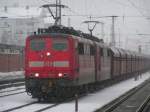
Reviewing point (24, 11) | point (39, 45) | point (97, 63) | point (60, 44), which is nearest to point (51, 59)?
point (60, 44)

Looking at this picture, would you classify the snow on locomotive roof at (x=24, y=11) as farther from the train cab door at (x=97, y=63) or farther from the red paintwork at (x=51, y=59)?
the red paintwork at (x=51, y=59)

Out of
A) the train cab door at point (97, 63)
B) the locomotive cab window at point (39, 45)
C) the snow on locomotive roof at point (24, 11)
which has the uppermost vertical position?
the snow on locomotive roof at point (24, 11)

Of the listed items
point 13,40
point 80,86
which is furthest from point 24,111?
point 13,40

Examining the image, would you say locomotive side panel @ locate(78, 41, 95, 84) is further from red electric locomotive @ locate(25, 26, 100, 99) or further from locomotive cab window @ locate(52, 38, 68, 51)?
locomotive cab window @ locate(52, 38, 68, 51)

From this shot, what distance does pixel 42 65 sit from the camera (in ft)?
75.6

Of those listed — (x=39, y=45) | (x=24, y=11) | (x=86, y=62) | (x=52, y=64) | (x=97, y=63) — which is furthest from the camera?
(x=24, y=11)

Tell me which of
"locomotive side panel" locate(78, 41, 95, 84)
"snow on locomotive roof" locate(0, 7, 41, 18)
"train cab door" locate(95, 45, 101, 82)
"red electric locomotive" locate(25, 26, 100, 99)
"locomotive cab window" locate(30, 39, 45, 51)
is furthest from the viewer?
"snow on locomotive roof" locate(0, 7, 41, 18)

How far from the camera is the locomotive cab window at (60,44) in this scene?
23.2 m

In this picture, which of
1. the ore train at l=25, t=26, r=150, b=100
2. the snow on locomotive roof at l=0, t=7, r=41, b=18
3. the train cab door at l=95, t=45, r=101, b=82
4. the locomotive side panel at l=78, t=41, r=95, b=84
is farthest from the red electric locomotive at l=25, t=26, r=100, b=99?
the snow on locomotive roof at l=0, t=7, r=41, b=18

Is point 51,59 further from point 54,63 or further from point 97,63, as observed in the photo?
point 97,63

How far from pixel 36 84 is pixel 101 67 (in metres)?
9.61

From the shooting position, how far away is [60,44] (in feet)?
76.3

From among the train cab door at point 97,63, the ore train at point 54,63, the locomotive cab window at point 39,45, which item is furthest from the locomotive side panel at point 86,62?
the locomotive cab window at point 39,45

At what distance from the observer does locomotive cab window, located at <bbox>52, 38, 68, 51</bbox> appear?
912 inches
